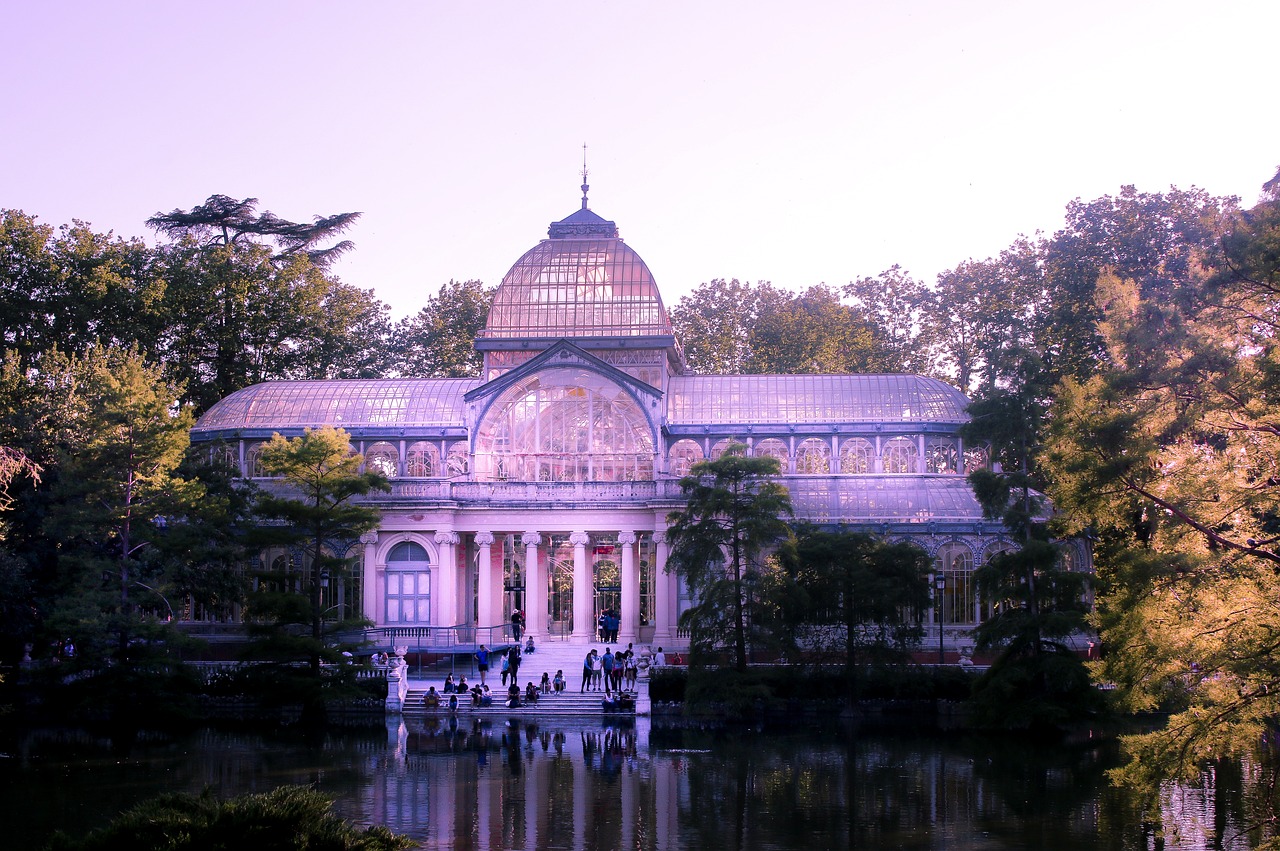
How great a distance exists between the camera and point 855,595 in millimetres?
42531

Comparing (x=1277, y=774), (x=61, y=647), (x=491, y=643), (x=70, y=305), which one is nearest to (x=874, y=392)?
(x=491, y=643)

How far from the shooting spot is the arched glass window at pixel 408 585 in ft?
175

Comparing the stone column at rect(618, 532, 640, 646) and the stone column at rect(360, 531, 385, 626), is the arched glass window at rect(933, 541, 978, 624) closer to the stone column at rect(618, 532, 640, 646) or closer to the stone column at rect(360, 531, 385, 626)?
the stone column at rect(618, 532, 640, 646)

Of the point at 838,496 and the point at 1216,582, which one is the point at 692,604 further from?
the point at 1216,582

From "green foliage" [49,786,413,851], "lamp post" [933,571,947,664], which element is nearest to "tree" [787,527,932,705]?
"lamp post" [933,571,947,664]

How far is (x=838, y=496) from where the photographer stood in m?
54.2

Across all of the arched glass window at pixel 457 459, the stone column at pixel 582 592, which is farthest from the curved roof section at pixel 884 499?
the arched glass window at pixel 457 459

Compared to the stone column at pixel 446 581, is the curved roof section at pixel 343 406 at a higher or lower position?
higher

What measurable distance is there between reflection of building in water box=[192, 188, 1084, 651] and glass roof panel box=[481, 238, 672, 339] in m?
0.07

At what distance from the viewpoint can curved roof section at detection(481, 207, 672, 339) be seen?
5881 centimetres

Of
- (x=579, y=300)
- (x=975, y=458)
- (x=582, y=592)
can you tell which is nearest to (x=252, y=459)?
(x=579, y=300)

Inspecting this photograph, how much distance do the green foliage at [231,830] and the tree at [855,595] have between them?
1020 inches

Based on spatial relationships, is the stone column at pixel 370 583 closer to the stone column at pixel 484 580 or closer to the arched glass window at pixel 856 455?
the stone column at pixel 484 580

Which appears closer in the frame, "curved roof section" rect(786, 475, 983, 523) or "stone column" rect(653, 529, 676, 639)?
"curved roof section" rect(786, 475, 983, 523)
